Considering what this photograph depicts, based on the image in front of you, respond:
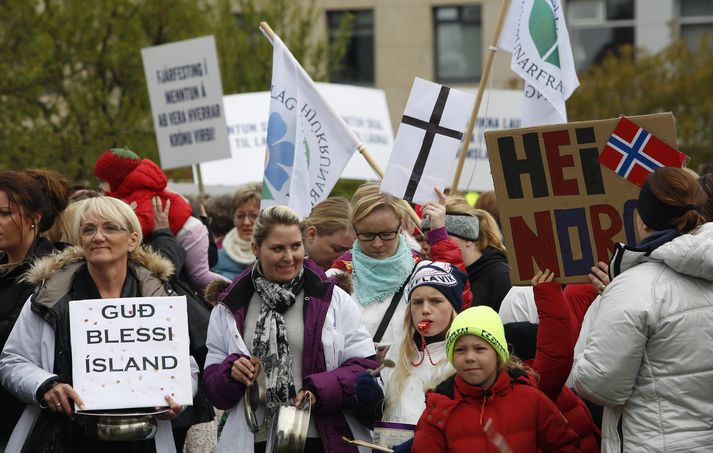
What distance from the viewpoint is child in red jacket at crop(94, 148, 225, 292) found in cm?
752

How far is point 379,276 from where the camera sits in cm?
634

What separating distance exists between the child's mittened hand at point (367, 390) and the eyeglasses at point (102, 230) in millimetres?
1312

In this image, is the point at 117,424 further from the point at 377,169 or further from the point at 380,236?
the point at 377,169

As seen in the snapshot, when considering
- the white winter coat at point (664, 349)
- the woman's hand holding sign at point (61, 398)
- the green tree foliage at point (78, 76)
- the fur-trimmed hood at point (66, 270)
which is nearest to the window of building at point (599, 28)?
the green tree foliage at point (78, 76)

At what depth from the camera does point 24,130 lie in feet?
57.9

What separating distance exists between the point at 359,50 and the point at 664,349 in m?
30.4

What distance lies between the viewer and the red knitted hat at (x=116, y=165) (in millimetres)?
7602

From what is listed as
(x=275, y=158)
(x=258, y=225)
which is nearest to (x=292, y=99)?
(x=275, y=158)

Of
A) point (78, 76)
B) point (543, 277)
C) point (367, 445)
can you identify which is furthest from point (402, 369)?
point (78, 76)

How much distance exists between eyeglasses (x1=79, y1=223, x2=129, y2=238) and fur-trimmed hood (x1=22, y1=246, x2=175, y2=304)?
0.43 feet

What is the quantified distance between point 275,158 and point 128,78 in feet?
38.3

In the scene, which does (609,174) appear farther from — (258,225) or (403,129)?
(403,129)

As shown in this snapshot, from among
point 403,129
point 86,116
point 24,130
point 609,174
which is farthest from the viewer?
point 86,116

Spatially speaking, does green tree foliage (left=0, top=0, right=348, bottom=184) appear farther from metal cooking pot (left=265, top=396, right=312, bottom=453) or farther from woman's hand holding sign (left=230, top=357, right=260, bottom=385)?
metal cooking pot (left=265, top=396, right=312, bottom=453)
